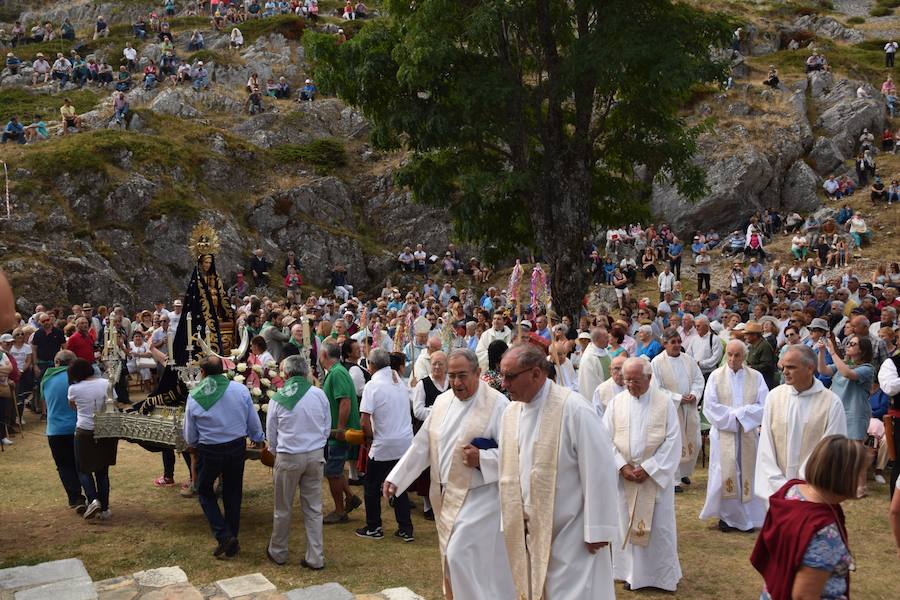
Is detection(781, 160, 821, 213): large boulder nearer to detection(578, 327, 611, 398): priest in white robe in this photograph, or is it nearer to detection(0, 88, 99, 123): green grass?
detection(578, 327, 611, 398): priest in white robe

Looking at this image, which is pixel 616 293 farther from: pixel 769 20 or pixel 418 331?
pixel 769 20

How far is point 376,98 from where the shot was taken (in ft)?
63.4

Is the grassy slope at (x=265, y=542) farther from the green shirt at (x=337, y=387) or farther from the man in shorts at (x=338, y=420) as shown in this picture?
the green shirt at (x=337, y=387)

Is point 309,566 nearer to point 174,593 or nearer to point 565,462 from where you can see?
point 174,593

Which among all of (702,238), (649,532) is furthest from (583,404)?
(702,238)

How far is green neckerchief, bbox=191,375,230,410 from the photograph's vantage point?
25.7 ft

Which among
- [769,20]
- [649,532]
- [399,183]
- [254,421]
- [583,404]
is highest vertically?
[769,20]

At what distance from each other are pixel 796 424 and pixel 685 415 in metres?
3.42

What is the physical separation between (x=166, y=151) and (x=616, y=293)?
1810 cm

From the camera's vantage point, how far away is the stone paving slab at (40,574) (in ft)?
19.3

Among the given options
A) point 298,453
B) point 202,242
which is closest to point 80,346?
point 202,242

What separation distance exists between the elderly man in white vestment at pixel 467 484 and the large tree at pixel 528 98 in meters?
12.6

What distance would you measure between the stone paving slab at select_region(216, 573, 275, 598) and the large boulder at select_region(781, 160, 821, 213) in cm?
3357

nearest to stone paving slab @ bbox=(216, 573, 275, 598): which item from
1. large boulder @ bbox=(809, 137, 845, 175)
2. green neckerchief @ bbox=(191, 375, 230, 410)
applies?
green neckerchief @ bbox=(191, 375, 230, 410)
